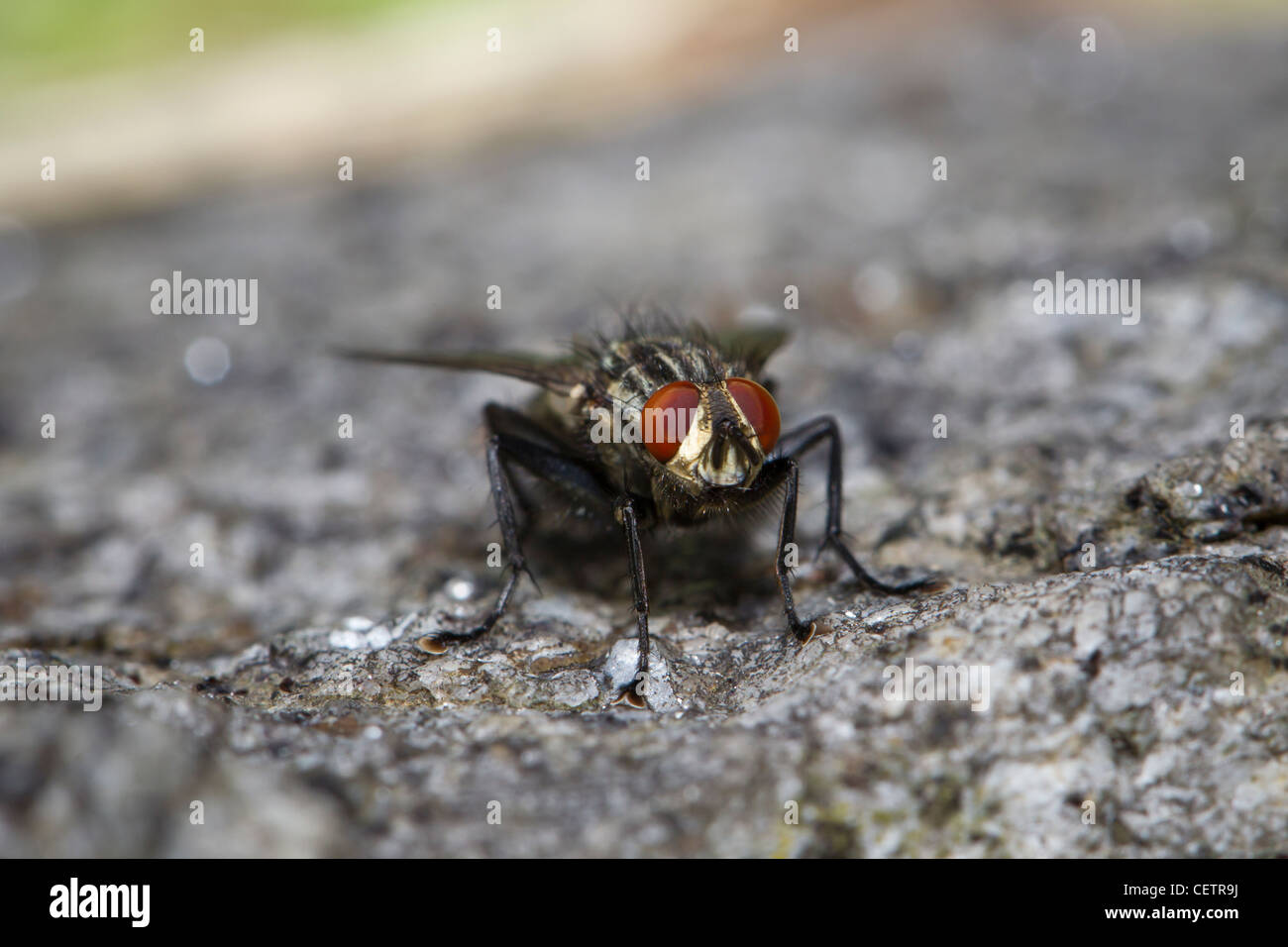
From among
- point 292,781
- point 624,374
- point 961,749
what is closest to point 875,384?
point 624,374

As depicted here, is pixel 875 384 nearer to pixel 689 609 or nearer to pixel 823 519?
pixel 823 519

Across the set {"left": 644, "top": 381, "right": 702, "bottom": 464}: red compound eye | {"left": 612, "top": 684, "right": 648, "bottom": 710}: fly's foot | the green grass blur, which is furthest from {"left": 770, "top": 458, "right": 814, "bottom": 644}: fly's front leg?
the green grass blur

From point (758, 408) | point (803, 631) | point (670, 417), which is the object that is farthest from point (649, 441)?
point (803, 631)

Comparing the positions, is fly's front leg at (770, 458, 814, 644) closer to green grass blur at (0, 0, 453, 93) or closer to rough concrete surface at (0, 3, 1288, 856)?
rough concrete surface at (0, 3, 1288, 856)
